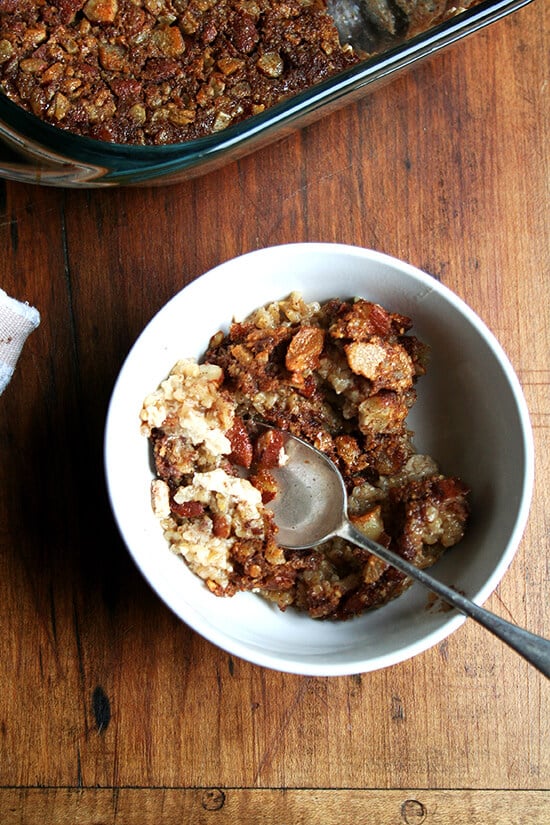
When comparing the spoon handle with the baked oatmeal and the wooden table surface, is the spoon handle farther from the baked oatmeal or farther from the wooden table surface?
the baked oatmeal

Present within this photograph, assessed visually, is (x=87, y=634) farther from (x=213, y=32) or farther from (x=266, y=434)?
(x=213, y=32)

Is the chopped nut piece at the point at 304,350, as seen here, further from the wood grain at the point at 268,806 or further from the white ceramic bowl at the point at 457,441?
the wood grain at the point at 268,806

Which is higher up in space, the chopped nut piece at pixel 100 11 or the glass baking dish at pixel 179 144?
the chopped nut piece at pixel 100 11

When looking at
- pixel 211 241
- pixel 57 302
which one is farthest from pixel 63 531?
pixel 211 241

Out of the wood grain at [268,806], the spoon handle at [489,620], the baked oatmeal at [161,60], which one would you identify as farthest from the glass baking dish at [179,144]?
the wood grain at [268,806]

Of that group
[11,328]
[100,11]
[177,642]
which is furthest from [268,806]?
[100,11]
